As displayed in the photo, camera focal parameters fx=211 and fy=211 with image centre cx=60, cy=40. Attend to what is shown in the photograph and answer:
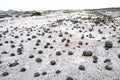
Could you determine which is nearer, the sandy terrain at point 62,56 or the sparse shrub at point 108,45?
the sandy terrain at point 62,56

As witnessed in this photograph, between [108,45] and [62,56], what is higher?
[108,45]

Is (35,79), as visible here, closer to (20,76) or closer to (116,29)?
(20,76)

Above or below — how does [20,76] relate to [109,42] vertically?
below

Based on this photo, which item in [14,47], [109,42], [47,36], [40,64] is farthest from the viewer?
[47,36]

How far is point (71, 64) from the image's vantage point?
2706cm

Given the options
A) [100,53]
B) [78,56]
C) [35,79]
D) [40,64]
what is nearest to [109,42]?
[100,53]

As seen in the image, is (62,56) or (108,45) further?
(108,45)

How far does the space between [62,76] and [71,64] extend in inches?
122

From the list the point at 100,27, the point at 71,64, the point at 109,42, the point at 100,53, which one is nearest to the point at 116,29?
the point at 100,27

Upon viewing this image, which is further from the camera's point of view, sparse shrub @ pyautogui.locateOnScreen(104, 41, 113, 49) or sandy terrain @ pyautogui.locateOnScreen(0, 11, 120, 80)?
sparse shrub @ pyautogui.locateOnScreen(104, 41, 113, 49)

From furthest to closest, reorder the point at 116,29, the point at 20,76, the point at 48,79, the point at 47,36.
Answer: the point at 116,29 < the point at 47,36 < the point at 20,76 < the point at 48,79

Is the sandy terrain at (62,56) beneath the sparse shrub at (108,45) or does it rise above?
beneath

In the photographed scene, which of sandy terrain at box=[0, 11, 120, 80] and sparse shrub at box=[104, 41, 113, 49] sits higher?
sparse shrub at box=[104, 41, 113, 49]

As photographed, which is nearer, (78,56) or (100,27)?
(78,56)
